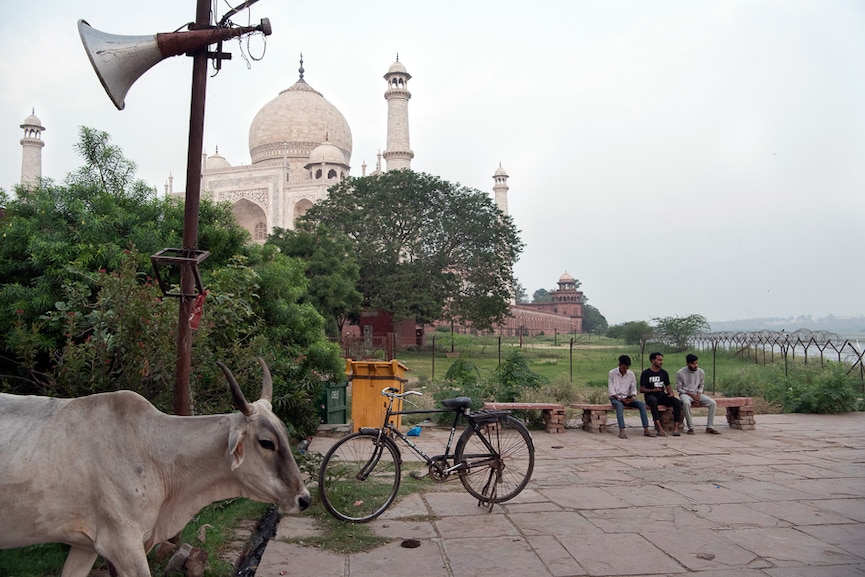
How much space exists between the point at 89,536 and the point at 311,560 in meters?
1.47

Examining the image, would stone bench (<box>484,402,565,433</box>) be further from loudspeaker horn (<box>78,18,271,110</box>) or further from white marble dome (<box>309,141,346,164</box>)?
white marble dome (<box>309,141,346,164</box>)

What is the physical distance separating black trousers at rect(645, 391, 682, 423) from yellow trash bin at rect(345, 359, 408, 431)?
329 cm

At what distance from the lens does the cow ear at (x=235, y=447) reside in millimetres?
2812

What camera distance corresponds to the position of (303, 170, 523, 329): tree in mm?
27844

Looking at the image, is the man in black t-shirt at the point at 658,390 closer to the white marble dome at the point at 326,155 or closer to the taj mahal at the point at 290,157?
the taj mahal at the point at 290,157

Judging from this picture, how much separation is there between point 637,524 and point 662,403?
4402 mm

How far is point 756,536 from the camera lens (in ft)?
13.8

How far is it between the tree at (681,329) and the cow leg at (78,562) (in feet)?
99.0

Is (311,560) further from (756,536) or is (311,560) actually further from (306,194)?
(306,194)

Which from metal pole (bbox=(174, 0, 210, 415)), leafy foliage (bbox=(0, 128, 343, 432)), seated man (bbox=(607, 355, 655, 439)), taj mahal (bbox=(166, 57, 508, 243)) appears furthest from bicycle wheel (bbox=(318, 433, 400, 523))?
taj mahal (bbox=(166, 57, 508, 243))

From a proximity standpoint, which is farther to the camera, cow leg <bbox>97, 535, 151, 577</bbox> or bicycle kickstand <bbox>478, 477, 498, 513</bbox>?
bicycle kickstand <bbox>478, 477, 498, 513</bbox>

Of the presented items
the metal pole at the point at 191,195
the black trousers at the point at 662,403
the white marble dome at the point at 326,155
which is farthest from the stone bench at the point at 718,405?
the white marble dome at the point at 326,155

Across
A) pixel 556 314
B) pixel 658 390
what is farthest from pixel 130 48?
pixel 556 314

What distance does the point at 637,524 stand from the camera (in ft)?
14.8
